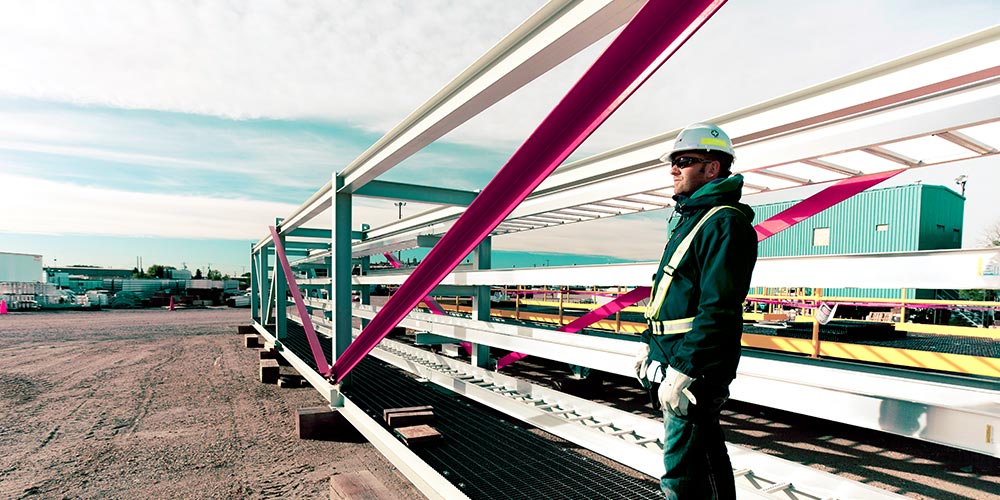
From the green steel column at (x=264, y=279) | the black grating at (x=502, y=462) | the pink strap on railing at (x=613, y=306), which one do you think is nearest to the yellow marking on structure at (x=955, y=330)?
the pink strap on railing at (x=613, y=306)

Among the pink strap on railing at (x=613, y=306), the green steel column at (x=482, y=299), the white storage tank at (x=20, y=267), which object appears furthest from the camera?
the white storage tank at (x=20, y=267)

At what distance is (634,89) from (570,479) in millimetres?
2141

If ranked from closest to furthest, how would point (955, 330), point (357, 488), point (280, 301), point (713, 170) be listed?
point (713, 170), point (357, 488), point (280, 301), point (955, 330)

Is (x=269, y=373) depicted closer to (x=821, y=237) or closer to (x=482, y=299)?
(x=482, y=299)

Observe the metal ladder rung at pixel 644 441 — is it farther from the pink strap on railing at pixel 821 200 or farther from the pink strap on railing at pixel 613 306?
the pink strap on railing at pixel 613 306

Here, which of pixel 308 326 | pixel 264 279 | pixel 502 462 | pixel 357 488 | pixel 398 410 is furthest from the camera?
pixel 264 279

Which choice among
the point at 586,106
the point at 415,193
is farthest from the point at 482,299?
the point at 586,106

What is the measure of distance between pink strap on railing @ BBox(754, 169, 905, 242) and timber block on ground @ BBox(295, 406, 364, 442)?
4283mm

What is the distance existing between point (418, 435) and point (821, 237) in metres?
23.8

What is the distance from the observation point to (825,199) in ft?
11.2

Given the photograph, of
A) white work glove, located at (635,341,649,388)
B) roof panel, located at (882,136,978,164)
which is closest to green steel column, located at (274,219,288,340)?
white work glove, located at (635,341,649,388)

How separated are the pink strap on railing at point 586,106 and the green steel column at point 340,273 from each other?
2285 mm

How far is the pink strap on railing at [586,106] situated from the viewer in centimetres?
155

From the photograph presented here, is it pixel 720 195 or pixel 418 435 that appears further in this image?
pixel 418 435
